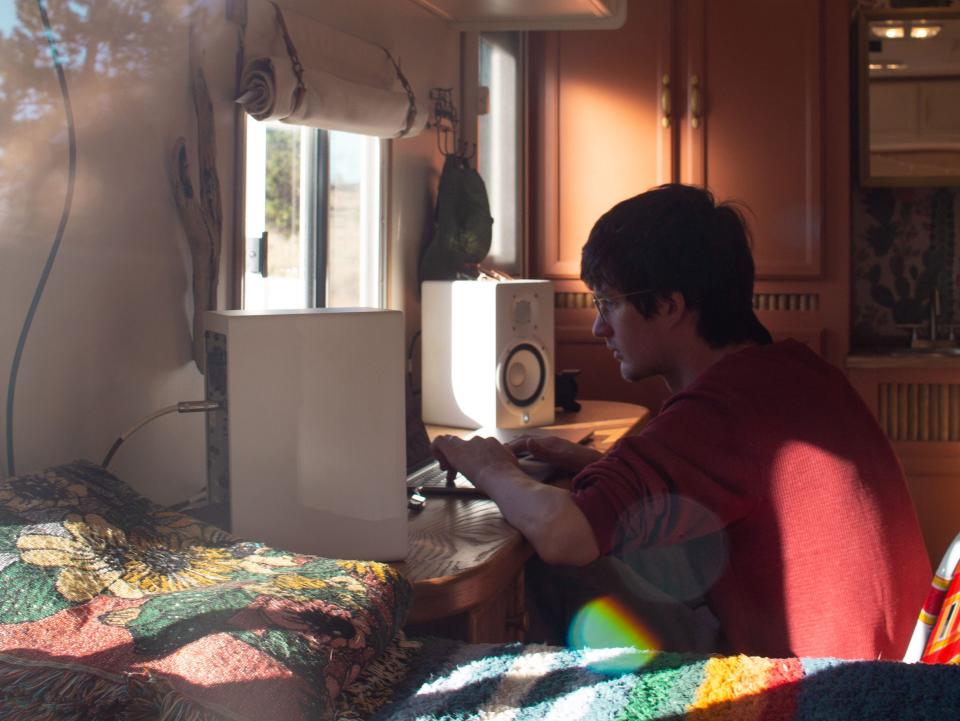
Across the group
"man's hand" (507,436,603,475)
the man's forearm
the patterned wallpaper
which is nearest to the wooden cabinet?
the patterned wallpaper

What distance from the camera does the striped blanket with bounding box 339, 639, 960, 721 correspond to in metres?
0.81

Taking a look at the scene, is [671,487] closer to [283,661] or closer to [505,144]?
[283,661]

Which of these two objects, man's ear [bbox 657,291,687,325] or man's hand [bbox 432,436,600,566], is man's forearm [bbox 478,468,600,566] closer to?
man's hand [bbox 432,436,600,566]

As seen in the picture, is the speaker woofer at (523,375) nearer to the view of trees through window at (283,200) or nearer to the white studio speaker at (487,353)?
the white studio speaker at (487,353)

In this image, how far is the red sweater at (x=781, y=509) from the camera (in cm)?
139

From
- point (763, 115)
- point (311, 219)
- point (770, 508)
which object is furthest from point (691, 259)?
point (763, 115)

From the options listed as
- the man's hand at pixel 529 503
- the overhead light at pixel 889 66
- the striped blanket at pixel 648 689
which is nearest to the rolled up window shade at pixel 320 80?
the man's hand at pixel 529 503

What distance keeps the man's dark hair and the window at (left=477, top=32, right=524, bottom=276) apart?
1.85 meters

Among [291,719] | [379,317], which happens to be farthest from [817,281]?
[291,719]

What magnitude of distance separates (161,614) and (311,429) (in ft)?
1.51

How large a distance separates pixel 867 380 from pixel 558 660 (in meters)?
3.02

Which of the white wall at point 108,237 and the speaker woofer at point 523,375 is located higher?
the white wall at point 108,237

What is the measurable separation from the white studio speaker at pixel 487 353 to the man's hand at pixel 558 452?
538 mm

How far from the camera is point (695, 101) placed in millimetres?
3688
